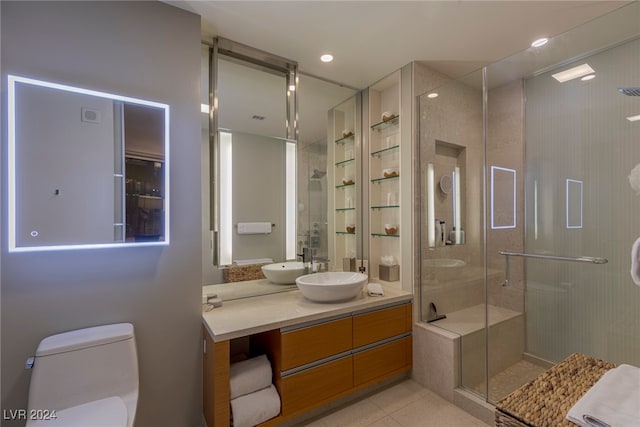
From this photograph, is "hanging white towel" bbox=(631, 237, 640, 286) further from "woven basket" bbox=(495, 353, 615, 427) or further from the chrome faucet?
the chrome faucet

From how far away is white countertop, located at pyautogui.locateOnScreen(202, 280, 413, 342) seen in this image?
5.51 feet

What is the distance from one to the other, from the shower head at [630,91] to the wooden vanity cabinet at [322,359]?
2.26 metres

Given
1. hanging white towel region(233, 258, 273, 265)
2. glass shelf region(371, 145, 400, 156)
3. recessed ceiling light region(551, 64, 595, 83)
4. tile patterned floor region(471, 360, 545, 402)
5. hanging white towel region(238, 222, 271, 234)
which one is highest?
recessed ceiling light region(551, 64, 595, 83)

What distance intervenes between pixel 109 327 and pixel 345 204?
2132 millimetres

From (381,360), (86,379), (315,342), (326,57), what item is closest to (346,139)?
(326,57)

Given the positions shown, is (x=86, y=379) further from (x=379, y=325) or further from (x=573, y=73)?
(x=573, y=73)

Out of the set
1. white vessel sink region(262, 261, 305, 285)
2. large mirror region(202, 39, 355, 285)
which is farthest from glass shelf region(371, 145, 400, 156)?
white vessel sink region(262, 261, 305, 285)

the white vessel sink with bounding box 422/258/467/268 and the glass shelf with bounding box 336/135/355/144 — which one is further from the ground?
the glass shelf with bounding box 336/135/355/144

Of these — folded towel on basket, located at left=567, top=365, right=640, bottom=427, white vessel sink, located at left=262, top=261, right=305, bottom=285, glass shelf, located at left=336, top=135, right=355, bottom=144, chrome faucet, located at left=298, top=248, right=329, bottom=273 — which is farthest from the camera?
glass shelf, located at left=336, top=135, right=355, bottom=144

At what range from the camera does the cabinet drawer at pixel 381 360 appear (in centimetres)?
→ 207

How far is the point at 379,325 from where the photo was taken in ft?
7.20

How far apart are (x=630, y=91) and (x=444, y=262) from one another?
183cm

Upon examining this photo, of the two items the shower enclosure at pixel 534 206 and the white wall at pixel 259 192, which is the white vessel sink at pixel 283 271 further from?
the shower enclosure at pixel 534 206

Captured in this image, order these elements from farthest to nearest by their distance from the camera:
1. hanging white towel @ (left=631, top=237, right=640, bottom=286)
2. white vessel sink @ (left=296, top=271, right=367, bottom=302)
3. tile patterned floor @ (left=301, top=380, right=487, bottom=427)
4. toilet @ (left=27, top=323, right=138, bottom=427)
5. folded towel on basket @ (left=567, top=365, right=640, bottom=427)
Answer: white vessel sink @ (left=296, top=271, right=367, bottom=302) → tile patterned floor @ (left=301, top=380, right=487, bottom=427) → toilet @ (left=27, top=323, right=138, bottom=427) → hanging white towel @ (left=631, top=237, right=640, bottom=286) → folded towel on basket @ (left=567, top=365, right=640, bottom=427)
